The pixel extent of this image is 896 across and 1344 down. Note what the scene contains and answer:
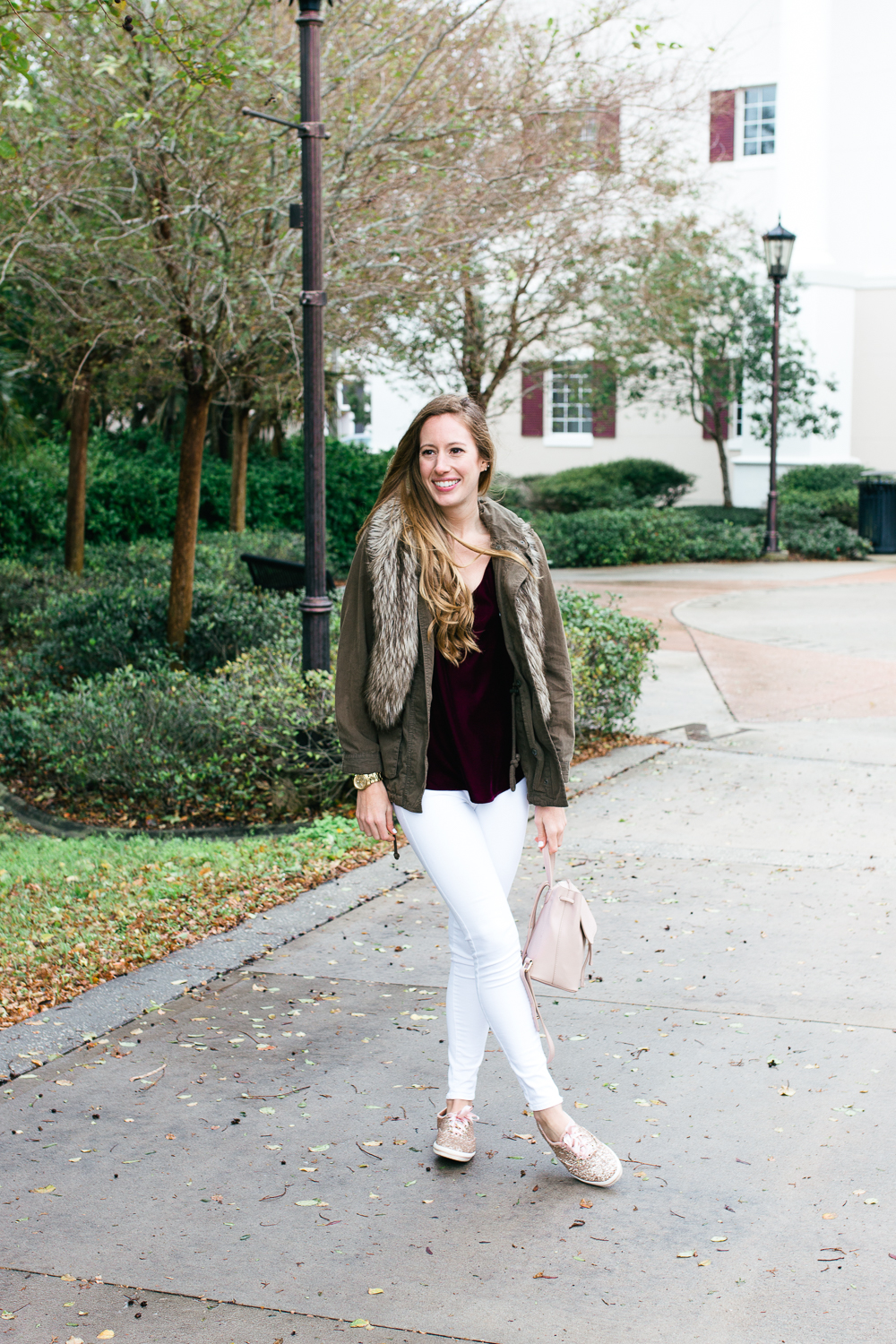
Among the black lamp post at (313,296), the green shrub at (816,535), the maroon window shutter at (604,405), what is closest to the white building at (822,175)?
the maroon window shutter at (604,405)

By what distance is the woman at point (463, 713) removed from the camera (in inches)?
125

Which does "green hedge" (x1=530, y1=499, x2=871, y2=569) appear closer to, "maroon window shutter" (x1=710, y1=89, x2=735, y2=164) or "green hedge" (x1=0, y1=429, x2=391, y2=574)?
"green hedge" (x1=0, y1=429, x2=391, y2=574)

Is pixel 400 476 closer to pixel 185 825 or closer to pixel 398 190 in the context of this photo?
pixel 185 825

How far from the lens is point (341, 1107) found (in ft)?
11.6

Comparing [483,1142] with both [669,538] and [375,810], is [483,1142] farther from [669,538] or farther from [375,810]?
[669,538]

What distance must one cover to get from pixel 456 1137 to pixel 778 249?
59.3 feet

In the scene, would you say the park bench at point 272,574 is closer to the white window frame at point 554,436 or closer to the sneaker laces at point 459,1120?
the sneaker laces at point 459,1120

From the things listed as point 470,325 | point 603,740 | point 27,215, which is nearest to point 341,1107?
point 603,740

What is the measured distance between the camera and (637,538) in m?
20.2

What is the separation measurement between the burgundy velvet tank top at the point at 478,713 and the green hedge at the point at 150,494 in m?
13.5

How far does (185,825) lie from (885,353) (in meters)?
20.6

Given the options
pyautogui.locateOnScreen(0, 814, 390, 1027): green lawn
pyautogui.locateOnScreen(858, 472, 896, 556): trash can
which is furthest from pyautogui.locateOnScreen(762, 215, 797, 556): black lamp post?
pyautogui.locateOnScreen(0, 814, 390, 1027): green lawn

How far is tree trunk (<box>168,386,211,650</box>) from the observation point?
1009 centimetres

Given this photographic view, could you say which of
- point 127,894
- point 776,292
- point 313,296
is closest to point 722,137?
point 776,292
